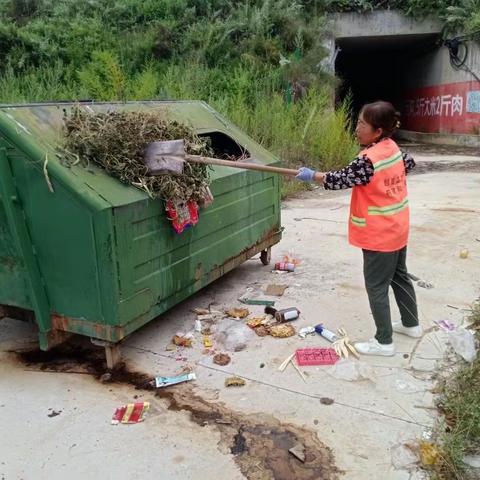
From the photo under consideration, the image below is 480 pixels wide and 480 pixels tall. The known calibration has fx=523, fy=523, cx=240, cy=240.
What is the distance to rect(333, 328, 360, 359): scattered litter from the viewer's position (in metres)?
3.10

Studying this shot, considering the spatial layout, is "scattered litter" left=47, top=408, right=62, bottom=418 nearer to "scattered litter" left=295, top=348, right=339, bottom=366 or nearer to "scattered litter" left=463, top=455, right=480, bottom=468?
"scattered litter" left=295, top=348, right=339, bottom=366

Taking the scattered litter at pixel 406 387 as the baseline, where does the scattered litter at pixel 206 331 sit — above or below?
above

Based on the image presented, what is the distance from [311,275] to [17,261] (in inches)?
95.4

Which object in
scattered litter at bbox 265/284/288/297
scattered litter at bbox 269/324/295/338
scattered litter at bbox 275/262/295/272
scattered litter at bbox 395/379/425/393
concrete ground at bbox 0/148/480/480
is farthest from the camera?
scattered litter at bbox 275/262/295/272

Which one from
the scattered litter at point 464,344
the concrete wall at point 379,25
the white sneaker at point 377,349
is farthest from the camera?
the concrete wall at point 379,25

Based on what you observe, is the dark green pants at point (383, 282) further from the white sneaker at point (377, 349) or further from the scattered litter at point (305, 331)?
the scattered litter at point (305, 331)

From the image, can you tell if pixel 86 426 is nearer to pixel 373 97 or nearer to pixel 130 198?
pixel 130 198

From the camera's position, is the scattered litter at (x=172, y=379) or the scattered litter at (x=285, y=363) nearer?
the scattered litter at (x=172, y=379)

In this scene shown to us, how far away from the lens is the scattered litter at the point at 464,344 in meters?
2.95

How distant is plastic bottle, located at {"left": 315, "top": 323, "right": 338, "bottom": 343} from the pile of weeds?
1137 mm

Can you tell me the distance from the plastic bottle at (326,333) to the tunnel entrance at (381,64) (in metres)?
11.5

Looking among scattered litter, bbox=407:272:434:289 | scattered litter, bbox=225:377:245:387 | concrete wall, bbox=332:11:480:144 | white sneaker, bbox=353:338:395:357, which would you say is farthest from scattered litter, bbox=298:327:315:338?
concrete wall, bbox=332:11:480:144

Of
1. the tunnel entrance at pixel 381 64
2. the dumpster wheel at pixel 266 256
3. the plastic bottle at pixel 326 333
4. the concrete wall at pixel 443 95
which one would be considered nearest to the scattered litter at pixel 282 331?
the plastic bottle at pixel 326 333

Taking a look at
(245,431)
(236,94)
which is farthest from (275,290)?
(236,94)
